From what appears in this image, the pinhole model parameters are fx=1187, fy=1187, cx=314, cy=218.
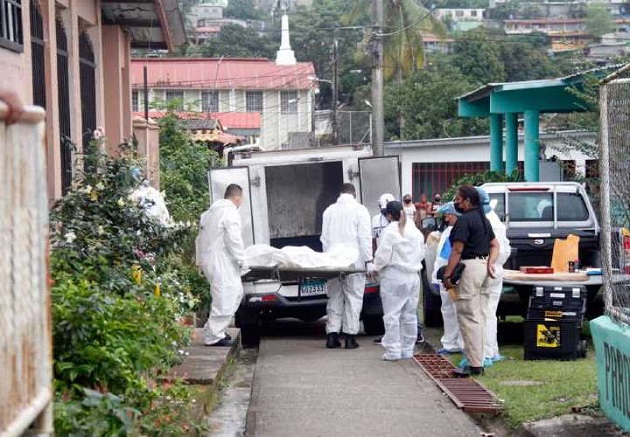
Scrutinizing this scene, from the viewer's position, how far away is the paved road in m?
8.95

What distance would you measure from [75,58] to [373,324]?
5187 mm

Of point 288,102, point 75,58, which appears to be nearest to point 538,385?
point 75,58

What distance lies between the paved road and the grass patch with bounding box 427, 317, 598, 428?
0.44 m

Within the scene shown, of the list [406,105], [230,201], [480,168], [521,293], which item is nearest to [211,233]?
[230,201]

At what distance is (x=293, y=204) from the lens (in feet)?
57.3

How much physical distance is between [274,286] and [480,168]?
78.2 feet

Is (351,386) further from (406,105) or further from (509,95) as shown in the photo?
(406,105)

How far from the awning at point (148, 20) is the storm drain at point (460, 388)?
580 centimetres

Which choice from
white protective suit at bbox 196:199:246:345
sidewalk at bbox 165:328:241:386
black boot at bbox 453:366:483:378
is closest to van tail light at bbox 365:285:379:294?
sidewalk at bbox 165:328:241:386

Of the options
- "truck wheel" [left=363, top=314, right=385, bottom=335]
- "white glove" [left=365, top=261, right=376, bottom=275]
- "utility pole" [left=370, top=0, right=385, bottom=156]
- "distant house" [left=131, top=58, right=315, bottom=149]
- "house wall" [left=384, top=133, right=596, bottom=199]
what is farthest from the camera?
"distant house" [left=131, top=58, right=315, bottom=149]

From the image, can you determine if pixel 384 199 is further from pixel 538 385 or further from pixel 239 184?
pixel 538 385

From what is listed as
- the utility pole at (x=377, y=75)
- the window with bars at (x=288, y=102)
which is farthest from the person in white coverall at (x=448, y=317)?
the window with bars at (x=288, y=102)

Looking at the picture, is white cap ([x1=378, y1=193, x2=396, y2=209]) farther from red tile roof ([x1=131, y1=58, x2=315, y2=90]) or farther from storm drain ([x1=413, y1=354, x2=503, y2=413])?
red tile roof ([x1=131, y1=58, x2=315, y2=90])

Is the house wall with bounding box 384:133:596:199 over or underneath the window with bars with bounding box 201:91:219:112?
underneath
